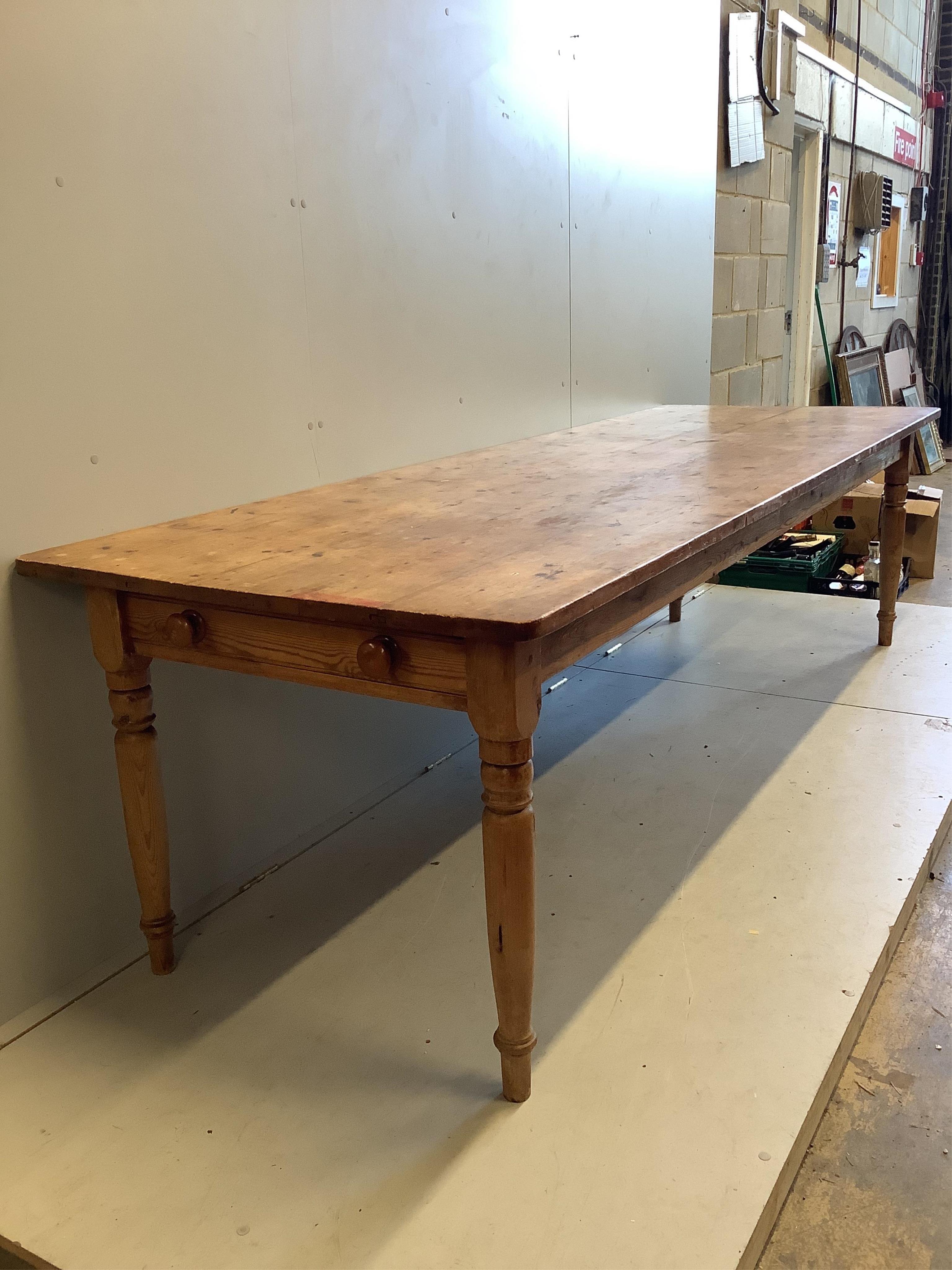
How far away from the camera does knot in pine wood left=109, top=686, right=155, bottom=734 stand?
1605mm

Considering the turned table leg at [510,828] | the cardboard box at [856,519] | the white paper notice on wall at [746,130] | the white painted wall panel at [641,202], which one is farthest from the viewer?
the cardboard box at [856,519]

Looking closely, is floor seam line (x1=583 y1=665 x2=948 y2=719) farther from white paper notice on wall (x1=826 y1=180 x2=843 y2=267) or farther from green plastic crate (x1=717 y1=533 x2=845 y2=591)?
white paper notice on wall (x1=826 y1=180 x2=843 y2=267)

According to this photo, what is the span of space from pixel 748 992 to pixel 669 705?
1.27 meters

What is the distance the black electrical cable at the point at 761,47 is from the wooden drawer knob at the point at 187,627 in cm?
369

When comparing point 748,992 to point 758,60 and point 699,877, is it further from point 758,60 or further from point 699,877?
point 758,60

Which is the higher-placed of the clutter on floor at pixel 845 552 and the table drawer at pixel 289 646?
the table drawer at pixel 289 646

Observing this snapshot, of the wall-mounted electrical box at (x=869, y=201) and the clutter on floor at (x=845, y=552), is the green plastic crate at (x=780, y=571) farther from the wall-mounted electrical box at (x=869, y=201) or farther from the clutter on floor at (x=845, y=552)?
the wall-mounted electrical box at (x=869, y=201)

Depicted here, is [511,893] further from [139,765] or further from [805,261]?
[805,261]

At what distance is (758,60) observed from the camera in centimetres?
408

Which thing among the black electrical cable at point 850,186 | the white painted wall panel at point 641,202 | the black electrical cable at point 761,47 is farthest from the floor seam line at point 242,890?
the black electrical cable at point 850,186

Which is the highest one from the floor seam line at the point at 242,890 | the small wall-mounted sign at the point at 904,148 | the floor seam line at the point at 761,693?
the small wall-mounted sign at the point at 904,148

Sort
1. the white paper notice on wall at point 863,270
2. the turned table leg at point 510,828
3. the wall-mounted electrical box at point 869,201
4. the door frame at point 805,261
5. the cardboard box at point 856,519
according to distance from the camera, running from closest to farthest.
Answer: the turned table leg at point 510,828 < the cardboard box at point 856,519 < the door frame at point 805,261 < the wall-mounted electrical box at point 869,201 < the white paper notice on wall at point 863,270

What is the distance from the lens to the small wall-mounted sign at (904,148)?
Result: 7.83 meters

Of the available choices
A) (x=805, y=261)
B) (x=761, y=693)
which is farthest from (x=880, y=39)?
(x=761, y=693)
